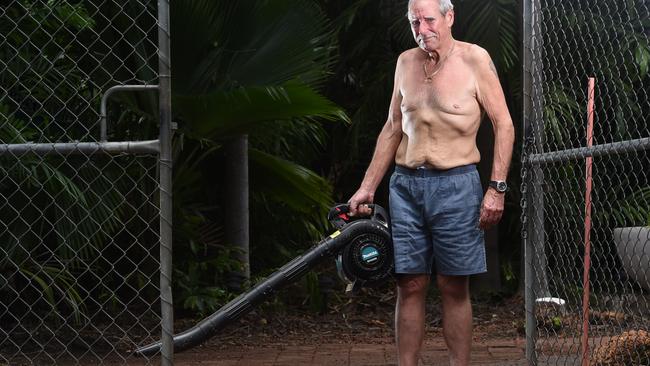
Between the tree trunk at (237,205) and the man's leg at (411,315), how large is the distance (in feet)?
11.5

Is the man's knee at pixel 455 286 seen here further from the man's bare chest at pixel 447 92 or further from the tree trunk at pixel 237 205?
the tree trunk at pixel 237 205

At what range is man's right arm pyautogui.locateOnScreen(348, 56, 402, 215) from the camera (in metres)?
4.94

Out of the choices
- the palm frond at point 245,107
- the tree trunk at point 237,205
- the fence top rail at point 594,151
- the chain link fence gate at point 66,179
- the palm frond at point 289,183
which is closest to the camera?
the fence top rail at point 594,151

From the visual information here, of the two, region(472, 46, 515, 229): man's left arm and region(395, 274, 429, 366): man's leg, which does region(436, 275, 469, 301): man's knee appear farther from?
region(472, 46, 515, 229): man's left arm

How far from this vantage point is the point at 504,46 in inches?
351

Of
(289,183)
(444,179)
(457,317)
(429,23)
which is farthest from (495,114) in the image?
(289,183)

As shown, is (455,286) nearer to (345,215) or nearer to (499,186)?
(499,186)

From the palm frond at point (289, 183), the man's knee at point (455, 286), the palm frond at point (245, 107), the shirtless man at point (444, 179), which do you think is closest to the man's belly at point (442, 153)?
the shirtless man at point (444, 179)

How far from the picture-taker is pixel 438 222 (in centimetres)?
467

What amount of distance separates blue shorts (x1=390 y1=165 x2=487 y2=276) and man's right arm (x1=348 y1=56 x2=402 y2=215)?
216 millimetres

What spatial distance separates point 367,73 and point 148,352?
603 cm

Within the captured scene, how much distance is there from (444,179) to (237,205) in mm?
4104

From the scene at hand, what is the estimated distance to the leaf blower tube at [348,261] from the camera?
181 inches

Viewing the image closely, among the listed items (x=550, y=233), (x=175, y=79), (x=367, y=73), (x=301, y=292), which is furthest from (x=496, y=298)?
(x=175, y=79)
